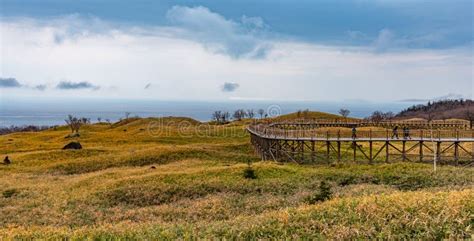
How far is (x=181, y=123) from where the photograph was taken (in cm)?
11638

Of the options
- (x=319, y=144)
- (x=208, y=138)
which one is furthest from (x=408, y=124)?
(x=208, y=138)

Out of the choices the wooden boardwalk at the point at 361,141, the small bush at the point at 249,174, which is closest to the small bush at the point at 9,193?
the small bush at the point at 249,174

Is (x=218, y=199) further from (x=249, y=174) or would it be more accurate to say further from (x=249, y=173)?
(x=249, y=173)

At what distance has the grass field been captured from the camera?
48.8ft

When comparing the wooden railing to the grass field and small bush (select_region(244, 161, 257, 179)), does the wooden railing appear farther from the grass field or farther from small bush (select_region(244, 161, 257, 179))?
small bush (select_region(244, 161, 257, 179))

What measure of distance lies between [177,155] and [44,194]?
2254cm

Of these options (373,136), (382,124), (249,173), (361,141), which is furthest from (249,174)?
(382,124)

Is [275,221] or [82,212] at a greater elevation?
[275,221]

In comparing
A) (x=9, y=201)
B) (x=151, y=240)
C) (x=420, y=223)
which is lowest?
(x=9, y=201)

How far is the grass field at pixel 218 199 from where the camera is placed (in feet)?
48.8

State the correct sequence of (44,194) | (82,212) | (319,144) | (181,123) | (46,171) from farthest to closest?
(181,123)
(319,144)
(46,171)
(44,194)
(82,212)

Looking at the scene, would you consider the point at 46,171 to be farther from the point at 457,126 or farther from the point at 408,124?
the point at 457,126

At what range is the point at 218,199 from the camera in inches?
1254

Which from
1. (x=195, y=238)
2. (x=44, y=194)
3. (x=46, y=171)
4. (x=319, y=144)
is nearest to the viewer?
(x=195, y=238)
